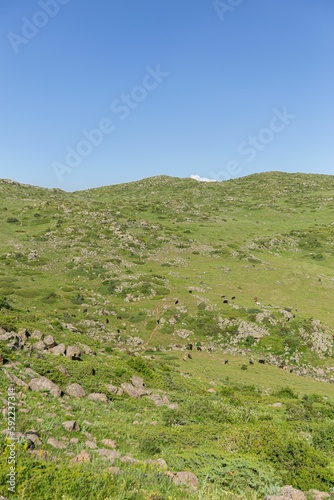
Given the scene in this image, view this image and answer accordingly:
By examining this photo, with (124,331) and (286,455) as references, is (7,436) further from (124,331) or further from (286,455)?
(124,331)

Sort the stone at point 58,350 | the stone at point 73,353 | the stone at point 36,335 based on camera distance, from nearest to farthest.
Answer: the stone at point 58,350 → the stone at point 73,353 → the stone at point 36,335

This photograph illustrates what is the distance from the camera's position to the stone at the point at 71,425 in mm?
10565

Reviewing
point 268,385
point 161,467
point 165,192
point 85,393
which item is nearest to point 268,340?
point 268,385

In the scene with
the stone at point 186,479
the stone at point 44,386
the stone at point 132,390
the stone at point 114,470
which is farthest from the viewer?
the stone at point 132,390

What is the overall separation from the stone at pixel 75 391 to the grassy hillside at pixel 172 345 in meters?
0.38

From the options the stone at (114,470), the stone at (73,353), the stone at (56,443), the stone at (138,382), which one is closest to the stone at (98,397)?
the stone at (138,382)

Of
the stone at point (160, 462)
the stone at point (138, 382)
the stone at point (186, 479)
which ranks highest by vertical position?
the stone at point (186, 479)

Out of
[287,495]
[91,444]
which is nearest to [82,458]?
[91,444]

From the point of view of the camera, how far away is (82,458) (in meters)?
8.88

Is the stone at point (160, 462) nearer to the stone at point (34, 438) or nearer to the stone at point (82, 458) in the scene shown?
the stone at point (82, 458)

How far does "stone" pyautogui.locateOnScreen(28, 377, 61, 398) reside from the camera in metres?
13.2

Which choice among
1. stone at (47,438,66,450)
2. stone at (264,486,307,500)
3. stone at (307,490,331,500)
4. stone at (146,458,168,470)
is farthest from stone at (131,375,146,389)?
stone at (307,490,331,500)

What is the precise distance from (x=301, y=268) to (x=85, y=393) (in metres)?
55.7

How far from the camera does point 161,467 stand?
30.7 feet
